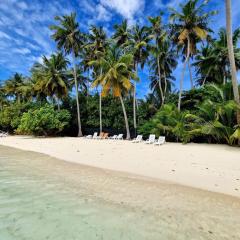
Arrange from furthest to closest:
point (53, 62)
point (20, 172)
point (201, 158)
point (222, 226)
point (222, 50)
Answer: point (53, 62), point (222, 50), point (201, 158), point (20, 172), point (222, 226)

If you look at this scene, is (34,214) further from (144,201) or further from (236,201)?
(236,201)

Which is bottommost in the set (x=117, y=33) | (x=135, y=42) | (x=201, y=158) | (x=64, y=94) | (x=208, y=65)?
(x=201, y=158)

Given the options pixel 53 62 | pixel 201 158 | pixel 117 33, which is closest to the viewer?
pixel 201 158

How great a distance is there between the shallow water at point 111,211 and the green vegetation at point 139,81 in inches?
334

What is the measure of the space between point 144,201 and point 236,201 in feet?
6.55

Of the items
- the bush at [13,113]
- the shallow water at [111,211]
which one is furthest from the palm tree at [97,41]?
the shallow water at [111,211]

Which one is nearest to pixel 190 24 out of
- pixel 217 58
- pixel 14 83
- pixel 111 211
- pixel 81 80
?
pixel 217 58

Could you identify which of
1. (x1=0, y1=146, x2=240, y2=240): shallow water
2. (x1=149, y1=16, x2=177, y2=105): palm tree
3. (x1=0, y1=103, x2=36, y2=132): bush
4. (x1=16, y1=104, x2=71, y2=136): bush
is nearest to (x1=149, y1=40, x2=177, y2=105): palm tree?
(x1=149, y1=16, x2=177, y2=105): palm tree

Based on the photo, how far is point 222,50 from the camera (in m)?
22.7

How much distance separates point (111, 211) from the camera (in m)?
4.77

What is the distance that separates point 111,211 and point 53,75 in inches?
981

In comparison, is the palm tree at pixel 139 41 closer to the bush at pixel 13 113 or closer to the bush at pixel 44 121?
the bush at pixel 44 121

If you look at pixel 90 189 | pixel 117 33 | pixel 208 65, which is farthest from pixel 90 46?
pixel 90 189

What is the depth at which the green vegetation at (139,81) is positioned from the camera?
15391 mm
